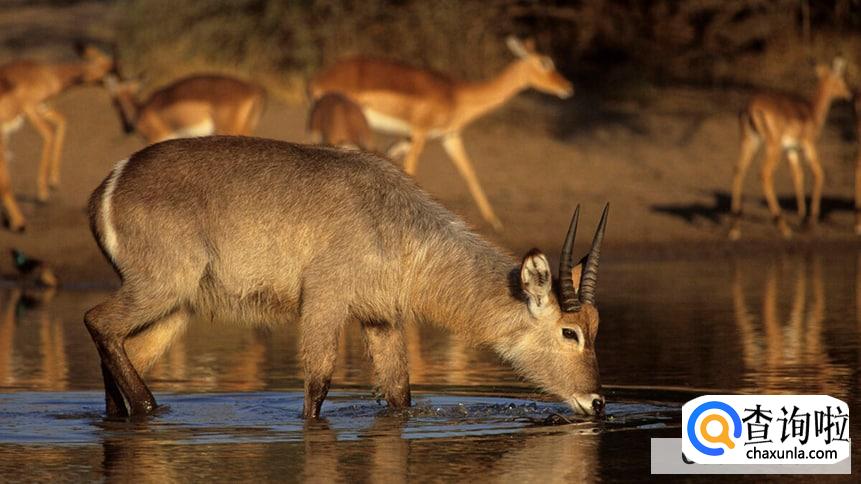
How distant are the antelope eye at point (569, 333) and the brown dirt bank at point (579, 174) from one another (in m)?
8.07

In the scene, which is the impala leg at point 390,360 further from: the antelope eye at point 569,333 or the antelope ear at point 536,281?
the antelope eye at point 569,333

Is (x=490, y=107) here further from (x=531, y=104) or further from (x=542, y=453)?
(x=542, y=453)

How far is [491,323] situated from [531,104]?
15.2 metres

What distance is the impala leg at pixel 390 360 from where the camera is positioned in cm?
970

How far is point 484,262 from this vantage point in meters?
9.54

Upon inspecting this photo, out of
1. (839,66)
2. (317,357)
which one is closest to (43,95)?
(839,66)

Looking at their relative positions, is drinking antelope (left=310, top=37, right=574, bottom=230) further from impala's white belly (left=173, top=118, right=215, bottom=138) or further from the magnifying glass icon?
the magnifying glass icon

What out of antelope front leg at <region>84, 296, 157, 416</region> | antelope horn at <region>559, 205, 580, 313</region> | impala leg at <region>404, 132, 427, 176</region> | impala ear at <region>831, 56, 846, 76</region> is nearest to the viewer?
antelope horn at <region>559, 205, 580, 313</region>

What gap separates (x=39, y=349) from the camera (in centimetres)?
1230

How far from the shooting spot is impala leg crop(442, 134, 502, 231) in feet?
63.0

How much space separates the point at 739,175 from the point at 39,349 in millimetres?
10110

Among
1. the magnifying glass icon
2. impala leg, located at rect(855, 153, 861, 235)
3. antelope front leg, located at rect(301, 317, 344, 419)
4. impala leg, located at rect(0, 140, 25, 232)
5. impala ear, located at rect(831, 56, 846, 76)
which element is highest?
impala ear, located at rect(831, 56, 846, 76)

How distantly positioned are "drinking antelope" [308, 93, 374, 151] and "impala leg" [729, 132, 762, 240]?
418 centimetres

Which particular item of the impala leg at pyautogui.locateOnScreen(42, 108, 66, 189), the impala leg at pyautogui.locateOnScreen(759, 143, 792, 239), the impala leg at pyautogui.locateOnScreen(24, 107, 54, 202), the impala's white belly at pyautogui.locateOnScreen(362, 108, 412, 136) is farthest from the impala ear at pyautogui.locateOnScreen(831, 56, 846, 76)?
the impala leg at pyautogui.locateOnScreen(24, 107, 54, 202)
